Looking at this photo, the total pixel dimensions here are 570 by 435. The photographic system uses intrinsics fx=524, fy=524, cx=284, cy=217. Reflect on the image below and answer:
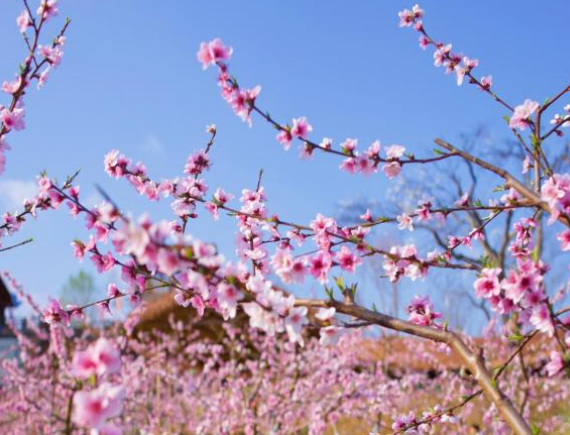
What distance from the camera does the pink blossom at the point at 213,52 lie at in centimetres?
244

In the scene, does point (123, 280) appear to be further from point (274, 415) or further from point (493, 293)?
point (274, 415)

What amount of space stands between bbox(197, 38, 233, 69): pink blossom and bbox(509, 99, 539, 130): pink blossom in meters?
1.38

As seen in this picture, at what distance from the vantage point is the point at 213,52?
246 centimetres

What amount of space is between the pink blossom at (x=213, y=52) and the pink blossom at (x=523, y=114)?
138cm

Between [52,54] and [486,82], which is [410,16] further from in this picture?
[52,54]

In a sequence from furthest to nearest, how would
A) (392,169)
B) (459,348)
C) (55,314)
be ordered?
1. (392,169)
2. (55,314)
3. (459,348)

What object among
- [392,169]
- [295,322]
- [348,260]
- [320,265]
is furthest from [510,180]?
[295,322]

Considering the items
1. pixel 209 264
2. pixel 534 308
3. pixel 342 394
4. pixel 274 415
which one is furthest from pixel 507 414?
pixel 274 415

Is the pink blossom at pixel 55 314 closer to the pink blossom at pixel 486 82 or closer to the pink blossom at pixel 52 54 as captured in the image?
the pink blossom at pixel 52 54

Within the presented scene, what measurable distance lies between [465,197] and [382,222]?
579 millimetres

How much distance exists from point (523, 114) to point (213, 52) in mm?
1475

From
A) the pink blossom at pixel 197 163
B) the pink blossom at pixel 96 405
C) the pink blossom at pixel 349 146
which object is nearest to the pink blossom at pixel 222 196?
the pink blossom at pixel 197 163

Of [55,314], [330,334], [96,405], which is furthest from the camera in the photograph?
[55,314]

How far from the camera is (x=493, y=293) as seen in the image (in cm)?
197
